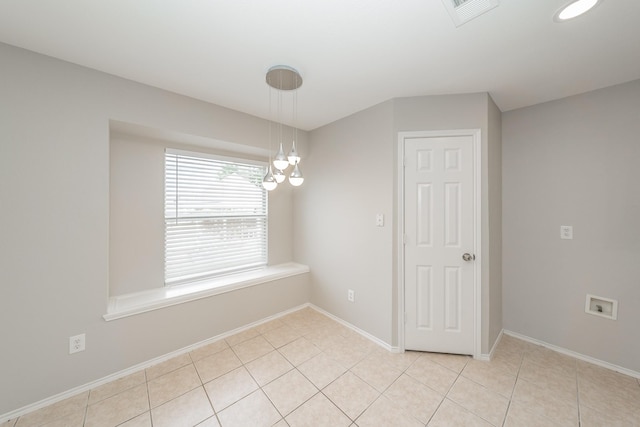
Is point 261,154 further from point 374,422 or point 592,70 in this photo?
point 592,70

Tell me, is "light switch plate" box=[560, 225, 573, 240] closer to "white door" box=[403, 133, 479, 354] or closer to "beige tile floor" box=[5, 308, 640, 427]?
"white door" box=[403, 133, 479, 354]

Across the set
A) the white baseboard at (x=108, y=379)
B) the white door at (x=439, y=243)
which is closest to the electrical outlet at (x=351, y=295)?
the white door at (x=439, y=243)

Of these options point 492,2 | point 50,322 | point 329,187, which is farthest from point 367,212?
point 50,322

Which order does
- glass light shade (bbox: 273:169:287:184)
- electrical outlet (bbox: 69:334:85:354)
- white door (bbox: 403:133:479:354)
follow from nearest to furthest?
1. electrical outlet (bbox: 69:334:85:354)
2. glass light shade (bbox: 273:169:287:184)
3. white door (bbox: 403:133:479:354)

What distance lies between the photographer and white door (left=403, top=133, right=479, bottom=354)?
2.14m

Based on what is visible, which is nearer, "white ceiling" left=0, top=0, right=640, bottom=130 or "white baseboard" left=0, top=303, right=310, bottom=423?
"white ceiling" left=0, top=0, right=640, bottom=130

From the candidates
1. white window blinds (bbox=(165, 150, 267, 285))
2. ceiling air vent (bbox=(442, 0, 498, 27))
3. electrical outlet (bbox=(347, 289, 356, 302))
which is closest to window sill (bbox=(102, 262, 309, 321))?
white window blinds (bbox=(165, 150, 267, 285))

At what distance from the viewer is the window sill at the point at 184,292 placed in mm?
1955

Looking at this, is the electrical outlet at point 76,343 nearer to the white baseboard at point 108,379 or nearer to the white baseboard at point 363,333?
the white baseboard at point 108,379

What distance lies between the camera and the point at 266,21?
133cm

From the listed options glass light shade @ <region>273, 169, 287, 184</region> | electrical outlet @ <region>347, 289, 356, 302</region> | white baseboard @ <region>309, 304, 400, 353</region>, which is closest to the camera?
glass light shade @ <region>273, 169, 287, 184</region>

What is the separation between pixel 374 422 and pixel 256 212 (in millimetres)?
2511

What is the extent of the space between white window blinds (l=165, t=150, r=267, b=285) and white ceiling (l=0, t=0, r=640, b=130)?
0.90 metres

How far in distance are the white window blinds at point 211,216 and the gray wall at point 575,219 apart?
3.07 m
